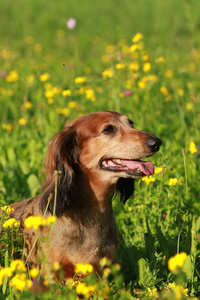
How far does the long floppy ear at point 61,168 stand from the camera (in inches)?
135

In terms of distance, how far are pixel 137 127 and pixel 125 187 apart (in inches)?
70.9

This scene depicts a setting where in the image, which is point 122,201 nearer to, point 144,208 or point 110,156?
point 144,208

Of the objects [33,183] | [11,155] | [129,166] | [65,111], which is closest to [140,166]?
[129,166]

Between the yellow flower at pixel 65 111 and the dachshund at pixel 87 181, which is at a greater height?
the yellow flower at pixel 65 111

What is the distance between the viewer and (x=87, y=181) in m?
3.62

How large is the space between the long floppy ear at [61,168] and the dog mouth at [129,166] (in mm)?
249

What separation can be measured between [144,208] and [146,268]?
0.85 m

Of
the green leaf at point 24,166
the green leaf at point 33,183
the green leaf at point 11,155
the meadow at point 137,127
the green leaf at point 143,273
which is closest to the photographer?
the meadow at point 137,127

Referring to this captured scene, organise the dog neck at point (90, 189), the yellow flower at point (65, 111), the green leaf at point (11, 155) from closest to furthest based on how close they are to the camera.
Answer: the dog neck at point (90, 189), the green leaf at point (11, 155), the yellow flower at point (65, 111)

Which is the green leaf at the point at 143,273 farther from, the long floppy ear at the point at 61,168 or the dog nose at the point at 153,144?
the dog nose at the point at 153,144

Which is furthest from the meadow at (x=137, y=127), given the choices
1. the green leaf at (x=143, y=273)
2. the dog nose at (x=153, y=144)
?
the dog nose at (x=153, y=144)

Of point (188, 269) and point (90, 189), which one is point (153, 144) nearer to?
point (90, 189)

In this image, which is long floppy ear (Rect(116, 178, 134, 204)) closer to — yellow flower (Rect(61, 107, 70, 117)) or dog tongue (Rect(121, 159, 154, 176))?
dog tongue (Rect(121, 159, 154, 176))

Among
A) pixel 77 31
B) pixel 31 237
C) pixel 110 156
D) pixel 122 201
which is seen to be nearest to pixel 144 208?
pixel 122 201
